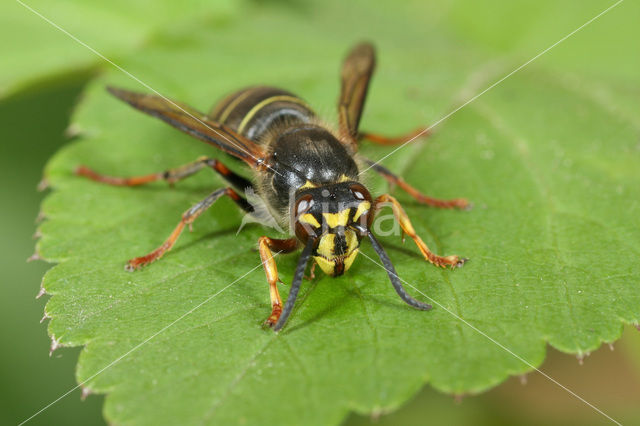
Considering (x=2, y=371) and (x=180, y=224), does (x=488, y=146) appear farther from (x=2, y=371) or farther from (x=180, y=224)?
(x=2, y=371)

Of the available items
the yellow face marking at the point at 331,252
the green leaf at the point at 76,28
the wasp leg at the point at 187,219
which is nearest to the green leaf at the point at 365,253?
the wasp leg at the point at 187,219

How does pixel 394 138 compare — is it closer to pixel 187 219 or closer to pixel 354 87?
pixel 354 87

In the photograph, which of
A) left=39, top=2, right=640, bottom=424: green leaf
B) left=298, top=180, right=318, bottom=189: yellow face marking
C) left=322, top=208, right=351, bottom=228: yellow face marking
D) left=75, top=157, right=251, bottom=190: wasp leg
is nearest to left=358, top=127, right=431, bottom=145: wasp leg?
left=39, top=2, right=640, bottom=424: green leaf

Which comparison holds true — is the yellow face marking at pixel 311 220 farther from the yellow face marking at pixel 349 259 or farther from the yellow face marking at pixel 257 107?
the yellow face marking at pixel 257 107

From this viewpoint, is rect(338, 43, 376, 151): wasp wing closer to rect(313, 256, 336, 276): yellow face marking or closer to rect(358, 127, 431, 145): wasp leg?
rect(358, 127, 431, 145): wasp leg

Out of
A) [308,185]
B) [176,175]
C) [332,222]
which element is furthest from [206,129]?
[332,222]
